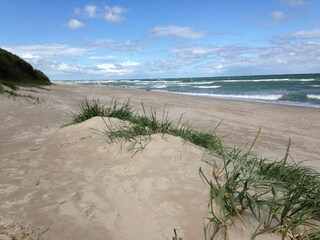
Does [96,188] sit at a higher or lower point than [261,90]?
higher

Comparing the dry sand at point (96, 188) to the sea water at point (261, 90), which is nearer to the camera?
the dry sand at point (96, 188)

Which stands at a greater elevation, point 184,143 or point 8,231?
point 184,143

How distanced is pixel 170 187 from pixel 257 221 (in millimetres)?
1028

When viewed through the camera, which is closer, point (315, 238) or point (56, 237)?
point (315, 238)

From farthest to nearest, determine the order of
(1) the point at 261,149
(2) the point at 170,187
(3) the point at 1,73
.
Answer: (3) the point at 1,73 < (1) the point at 261,149 < (2) the point at 170,187

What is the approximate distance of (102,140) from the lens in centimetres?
537

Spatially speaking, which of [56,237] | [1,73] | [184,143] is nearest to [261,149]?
[184,143]

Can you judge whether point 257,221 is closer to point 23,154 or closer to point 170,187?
point 170,187

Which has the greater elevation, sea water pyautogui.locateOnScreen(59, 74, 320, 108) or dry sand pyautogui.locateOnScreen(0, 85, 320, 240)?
dry sand pyautogui.locateOnScreen(0, 85, 320, 240)

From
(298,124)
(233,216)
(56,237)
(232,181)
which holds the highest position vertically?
(232,181)

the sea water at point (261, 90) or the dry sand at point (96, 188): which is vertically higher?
the dry sand at point (96, 188)

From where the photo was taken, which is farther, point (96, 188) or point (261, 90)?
point (261, 90)

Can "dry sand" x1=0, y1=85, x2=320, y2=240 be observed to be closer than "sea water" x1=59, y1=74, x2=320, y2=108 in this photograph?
Yes

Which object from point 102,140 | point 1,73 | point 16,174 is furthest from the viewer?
point 1,73
